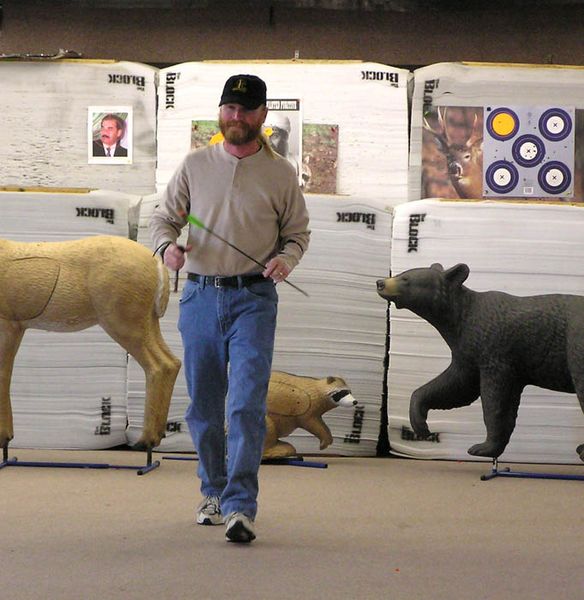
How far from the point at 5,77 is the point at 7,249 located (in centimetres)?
140

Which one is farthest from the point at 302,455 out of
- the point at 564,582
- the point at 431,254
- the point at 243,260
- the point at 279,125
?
the point at 564,582

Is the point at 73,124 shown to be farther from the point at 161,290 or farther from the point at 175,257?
the point at 175,257

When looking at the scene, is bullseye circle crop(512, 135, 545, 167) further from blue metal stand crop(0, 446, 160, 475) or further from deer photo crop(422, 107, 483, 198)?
blue metal stand crop(0, 446, 160, 475)

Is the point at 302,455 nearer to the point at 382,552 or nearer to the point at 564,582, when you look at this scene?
the point at 382,552

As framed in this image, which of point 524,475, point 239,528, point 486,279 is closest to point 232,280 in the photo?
point 239,528

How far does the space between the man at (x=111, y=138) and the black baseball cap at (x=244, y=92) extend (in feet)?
8.09

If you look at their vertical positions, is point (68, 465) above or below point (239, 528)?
below

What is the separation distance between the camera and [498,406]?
180 inches

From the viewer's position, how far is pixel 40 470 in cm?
477

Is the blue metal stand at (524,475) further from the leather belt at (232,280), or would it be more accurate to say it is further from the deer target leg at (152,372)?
the leather belt at (232,280)

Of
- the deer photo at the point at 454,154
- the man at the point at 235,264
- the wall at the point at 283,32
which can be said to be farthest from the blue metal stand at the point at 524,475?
the wall at the point at 283,32

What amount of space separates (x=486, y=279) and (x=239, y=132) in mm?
2289

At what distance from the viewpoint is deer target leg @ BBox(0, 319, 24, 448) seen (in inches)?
188

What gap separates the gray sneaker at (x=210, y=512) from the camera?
3.57 meters
